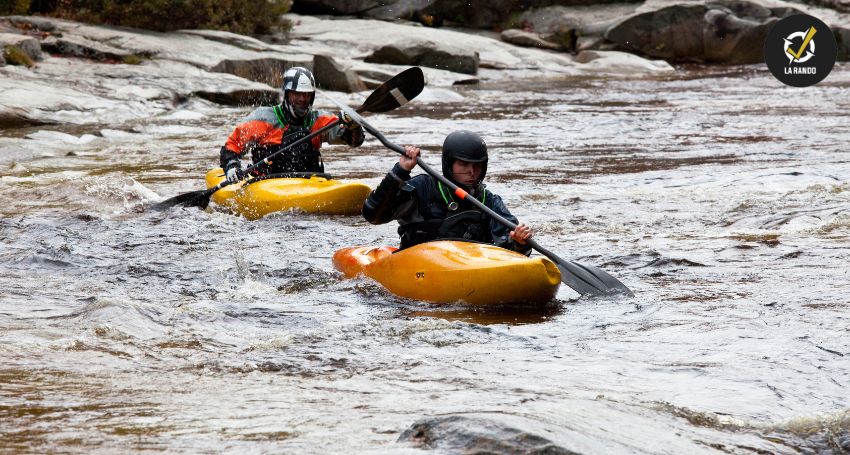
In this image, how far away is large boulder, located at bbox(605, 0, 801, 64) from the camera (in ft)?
86.1

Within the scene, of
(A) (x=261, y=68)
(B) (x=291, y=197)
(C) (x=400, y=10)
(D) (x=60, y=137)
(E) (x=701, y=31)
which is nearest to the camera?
(B) (x=291, y=197)

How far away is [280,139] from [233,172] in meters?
0.49

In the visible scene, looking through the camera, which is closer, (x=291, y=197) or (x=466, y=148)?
(x=466, y=148)

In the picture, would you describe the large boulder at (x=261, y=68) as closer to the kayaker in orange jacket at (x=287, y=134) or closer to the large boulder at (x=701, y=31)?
the kayaker in orange jacket at (x=287, y=134)

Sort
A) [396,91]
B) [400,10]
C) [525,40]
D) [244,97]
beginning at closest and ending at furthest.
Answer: [396,91] < [244,97] < [525,40] < [400,10]

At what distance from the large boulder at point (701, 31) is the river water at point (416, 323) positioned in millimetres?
16032

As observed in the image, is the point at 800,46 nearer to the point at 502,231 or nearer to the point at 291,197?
the point at 291,197

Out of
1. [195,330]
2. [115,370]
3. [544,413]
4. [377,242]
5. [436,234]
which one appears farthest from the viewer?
[377,242]

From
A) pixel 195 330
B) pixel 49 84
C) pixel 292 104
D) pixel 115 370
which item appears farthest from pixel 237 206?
pixel 49 84

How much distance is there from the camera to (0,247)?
683 centimetres

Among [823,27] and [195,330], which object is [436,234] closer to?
[195,330]

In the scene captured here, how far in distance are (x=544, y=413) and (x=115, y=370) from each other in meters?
1.64

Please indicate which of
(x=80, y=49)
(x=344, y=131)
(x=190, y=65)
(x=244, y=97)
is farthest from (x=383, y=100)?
(x=80, y=49)

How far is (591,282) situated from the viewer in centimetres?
564
